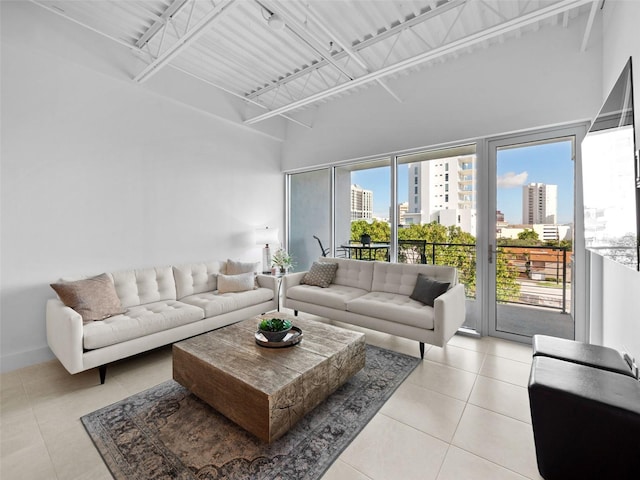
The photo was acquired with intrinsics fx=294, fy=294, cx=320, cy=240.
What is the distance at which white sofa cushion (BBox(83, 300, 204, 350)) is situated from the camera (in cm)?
250

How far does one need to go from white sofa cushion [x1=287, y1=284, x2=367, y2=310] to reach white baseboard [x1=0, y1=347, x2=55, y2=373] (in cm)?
266

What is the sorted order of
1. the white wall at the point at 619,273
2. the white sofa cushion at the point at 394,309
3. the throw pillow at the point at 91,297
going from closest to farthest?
the white wall at the point at 619,273, the throw pillow at the point at 91,297, the white sofa cushion at the point at 394,309

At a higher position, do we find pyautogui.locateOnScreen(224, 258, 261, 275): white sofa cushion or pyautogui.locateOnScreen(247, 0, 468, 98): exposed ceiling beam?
pyautogui.locateOnScreen(247, 0, 468, 98): exposed ceiling beam

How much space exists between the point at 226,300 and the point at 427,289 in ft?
7.73

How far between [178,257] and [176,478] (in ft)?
9.99

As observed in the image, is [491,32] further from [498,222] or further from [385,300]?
[385,300]

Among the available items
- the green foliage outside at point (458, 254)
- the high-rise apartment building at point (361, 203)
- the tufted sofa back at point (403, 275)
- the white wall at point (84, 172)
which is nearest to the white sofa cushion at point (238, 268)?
the white wall at point (84, 172)

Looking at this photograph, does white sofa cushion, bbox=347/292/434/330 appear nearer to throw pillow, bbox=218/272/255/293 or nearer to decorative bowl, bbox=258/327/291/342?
decorative bowl, bbox=258/327/291/342

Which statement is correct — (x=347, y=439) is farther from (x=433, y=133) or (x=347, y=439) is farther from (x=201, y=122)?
(x=201, y=122)

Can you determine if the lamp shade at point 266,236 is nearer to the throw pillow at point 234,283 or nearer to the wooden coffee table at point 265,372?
the throw pillow at point 234,283

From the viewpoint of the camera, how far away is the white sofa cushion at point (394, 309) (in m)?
2.93

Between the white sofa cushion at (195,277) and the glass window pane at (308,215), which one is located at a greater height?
the glass window pane at (308,215)

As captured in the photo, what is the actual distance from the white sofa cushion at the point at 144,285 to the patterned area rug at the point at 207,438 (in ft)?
4.23

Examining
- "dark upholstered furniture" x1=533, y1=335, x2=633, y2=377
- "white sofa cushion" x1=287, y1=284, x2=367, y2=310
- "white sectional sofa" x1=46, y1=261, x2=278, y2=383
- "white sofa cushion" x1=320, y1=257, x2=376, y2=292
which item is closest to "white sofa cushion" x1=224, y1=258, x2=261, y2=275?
"white sectional sofa" x1=46, y1=261, x2=278, y2=383
